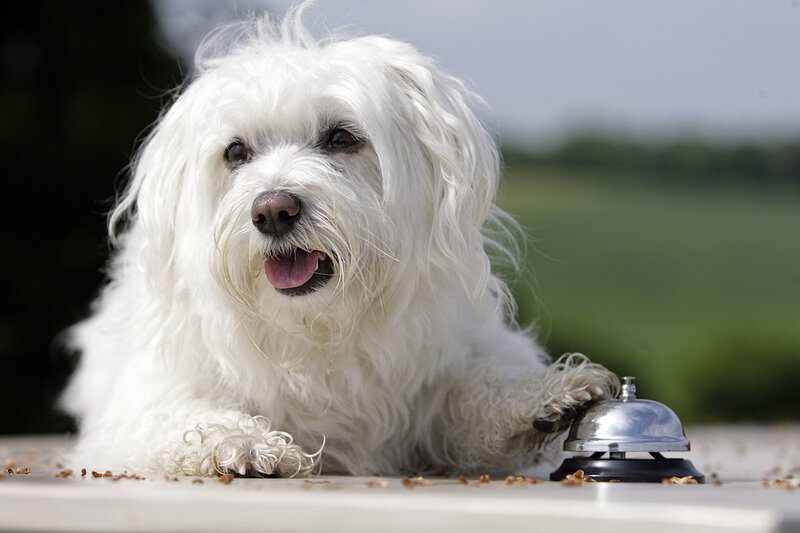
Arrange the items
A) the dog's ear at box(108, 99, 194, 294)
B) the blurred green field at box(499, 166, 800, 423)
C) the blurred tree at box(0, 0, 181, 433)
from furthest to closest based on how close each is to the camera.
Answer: the blurred green field at box(499, 166, 800, 423)
the blurred tree at box(0, 0, 181, 433)
the dog's ear at box(108, 99, 194, 294)

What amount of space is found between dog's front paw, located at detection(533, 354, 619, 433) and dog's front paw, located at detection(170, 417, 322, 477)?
2.05ft

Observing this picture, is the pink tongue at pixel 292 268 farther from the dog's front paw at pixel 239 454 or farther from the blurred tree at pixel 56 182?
the blurred tree at pixel 56 182

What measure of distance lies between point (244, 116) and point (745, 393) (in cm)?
743

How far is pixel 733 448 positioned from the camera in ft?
13.9

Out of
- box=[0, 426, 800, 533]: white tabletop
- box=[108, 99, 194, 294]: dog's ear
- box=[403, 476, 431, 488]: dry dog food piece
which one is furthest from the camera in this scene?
box=[108, 99, 194, 294]: dog's ear

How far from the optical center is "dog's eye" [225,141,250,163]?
267cm

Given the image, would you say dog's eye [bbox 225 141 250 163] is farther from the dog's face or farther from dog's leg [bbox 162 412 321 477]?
dog's leg [bbox 162 412 321 477]

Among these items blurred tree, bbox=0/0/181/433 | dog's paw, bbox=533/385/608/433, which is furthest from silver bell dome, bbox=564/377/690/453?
blurred tree, bbox=0/0/181/433

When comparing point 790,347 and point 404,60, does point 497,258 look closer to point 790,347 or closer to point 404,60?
point 404,60

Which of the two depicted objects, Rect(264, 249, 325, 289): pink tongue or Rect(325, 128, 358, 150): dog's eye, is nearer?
Rect(264, 249, 325, 289): pink tongue

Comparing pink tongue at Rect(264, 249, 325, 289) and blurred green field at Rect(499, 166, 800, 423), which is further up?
blurred green field at Rect(499, 166, 800, 423)

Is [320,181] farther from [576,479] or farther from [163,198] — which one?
[576,479]

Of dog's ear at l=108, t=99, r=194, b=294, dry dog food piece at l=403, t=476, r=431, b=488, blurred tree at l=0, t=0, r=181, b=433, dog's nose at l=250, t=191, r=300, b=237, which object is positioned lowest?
dry dog food piece at l=403, t=476, r=431, b=488

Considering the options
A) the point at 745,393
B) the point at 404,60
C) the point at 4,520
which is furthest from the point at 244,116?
the point at 745,393
